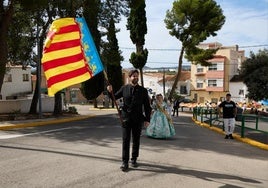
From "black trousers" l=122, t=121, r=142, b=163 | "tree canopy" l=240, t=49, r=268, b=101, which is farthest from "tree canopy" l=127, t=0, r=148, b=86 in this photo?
"black trousers" l=122, t=121, r=142, b=163

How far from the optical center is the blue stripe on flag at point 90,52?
23.8ft

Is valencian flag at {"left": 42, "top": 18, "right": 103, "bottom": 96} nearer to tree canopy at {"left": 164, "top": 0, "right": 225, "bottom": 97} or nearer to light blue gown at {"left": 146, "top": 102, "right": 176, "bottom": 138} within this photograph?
light blue gown at {"left": 146, "top": 102, "right": 176, "bottom": 138}

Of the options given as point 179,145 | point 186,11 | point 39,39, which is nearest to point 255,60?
point 186,11

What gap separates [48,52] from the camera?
23.8 feet

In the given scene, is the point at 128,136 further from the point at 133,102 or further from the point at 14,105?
the point at 14,105

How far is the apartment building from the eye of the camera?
68438 mm

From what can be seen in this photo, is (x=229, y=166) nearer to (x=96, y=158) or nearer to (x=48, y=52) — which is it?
(x=96, y=158)

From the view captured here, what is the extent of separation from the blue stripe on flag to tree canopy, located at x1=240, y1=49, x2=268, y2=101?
136 ft

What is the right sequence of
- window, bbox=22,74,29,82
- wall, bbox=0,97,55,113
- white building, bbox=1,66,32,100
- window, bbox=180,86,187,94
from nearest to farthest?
wall, bbox=0,97,55,113
white building, bbox=1,66,32,100
window, bbox=22,74,29,82
window, bbox=180,86,187,94

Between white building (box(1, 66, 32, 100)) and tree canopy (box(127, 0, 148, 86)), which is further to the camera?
white building (box(1, 66, 32, 100))

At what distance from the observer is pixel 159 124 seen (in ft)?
40.6

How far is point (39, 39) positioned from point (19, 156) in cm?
1746

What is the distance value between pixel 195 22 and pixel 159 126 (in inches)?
1342

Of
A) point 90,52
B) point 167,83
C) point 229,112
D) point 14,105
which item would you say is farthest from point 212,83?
point 90,52
